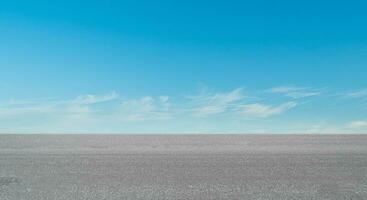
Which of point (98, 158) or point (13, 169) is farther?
point (98, 158)

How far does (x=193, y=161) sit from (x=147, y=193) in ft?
26.0

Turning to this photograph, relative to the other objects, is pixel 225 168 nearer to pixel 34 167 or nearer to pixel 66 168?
pixel 66 168

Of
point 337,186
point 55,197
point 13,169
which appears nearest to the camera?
point 55,197

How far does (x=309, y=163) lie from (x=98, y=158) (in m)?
10.9

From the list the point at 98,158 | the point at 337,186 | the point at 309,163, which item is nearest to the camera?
the point at 337,186

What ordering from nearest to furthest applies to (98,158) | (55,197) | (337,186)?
(55,197) → (337,186) → (98,158)

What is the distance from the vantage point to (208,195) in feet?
42.6

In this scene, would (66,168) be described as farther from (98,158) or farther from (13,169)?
(98,158)

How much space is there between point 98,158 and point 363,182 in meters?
13.2

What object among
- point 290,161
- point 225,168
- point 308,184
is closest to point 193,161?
point 225,168

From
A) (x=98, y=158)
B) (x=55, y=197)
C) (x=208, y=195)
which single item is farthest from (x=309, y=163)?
(x=55, y=197)

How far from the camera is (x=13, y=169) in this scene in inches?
709

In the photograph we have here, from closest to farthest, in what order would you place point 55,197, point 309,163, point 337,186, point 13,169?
point 55,197 → point 337,186 → point 13,169 → point 309,163

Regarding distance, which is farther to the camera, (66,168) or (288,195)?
(66,168)
